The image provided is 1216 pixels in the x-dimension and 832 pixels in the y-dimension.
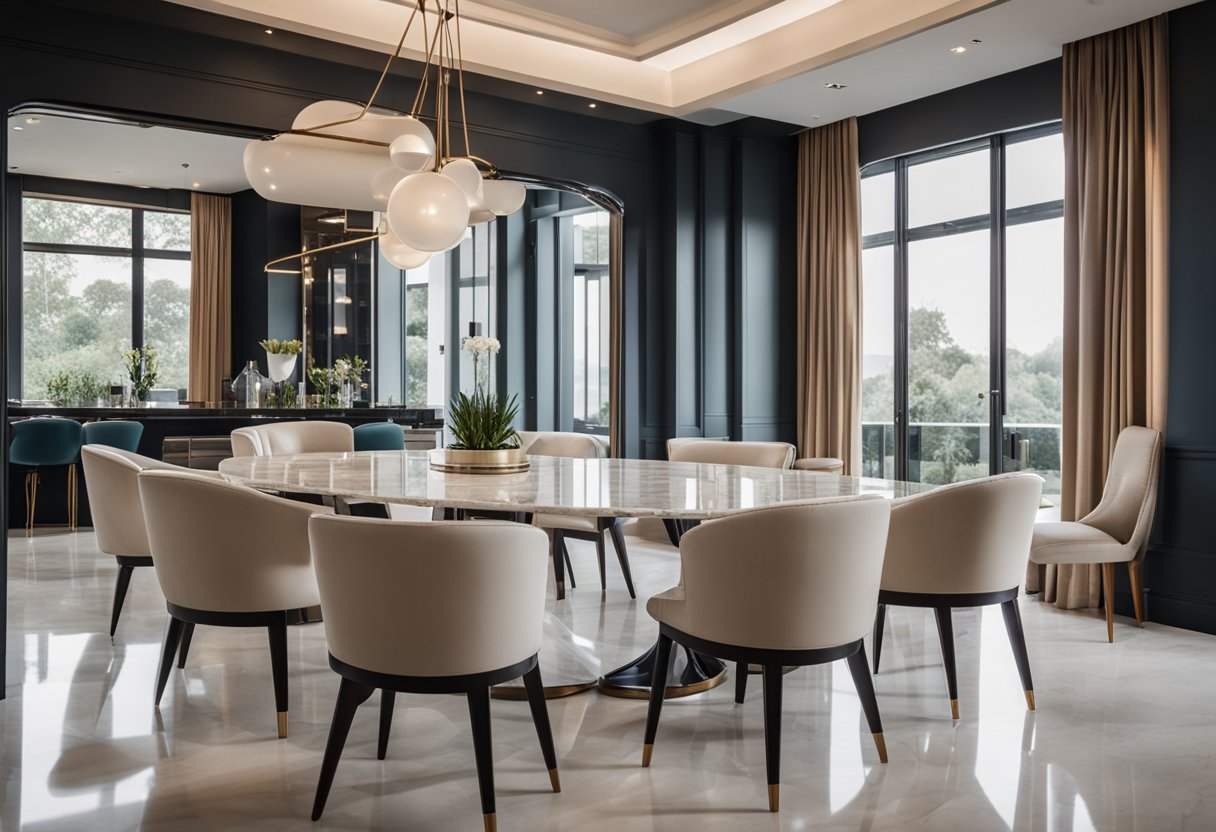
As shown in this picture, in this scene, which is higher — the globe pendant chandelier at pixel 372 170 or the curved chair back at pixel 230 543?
the globe pendant chandelier at pixel 372 170

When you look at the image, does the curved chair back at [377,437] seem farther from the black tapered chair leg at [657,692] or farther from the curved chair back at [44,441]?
the black tapered chair leg at [657,692]

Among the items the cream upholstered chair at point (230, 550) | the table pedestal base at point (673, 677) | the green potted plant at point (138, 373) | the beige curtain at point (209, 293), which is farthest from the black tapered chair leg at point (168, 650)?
the beige curtain at point (209, 293)

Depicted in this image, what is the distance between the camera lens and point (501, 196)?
3986 mm

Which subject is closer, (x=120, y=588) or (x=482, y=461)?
(x=482, y=461)

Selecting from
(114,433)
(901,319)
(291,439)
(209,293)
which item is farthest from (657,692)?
(209,293)

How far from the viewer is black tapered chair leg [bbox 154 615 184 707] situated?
3.00 m

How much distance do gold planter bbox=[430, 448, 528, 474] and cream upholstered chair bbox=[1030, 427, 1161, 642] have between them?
7.61 feet

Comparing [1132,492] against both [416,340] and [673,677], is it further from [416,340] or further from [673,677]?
[416,340]

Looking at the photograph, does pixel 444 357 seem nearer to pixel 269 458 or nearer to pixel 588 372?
pixel 588 372

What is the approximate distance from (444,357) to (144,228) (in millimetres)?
3763

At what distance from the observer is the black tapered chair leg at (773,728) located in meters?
2.35

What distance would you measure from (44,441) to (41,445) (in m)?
0.03

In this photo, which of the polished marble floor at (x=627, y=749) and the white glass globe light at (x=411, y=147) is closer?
the polished marble floor at (x=627, y=749)

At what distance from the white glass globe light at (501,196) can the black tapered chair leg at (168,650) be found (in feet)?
6.42
